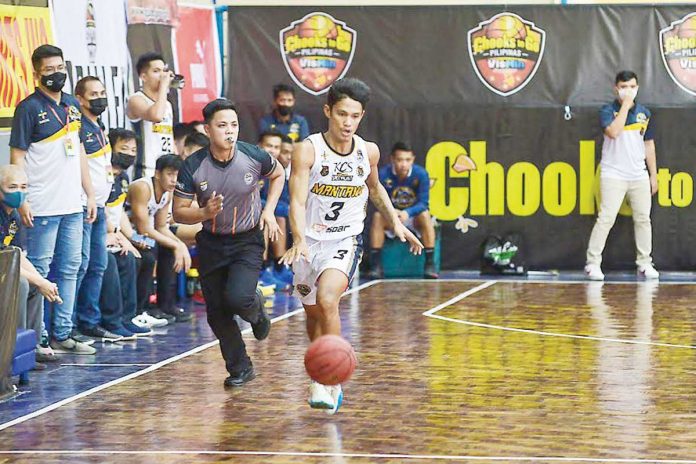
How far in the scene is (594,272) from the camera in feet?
53.9

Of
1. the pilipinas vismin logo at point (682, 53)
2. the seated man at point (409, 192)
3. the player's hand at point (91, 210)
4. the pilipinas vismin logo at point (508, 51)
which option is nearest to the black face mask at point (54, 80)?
the player's hand at point (91, 210)

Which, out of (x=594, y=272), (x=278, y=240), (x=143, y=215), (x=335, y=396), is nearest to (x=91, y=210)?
(x=143, y=215)

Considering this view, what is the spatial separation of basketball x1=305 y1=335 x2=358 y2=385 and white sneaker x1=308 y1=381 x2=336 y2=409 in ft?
0.84

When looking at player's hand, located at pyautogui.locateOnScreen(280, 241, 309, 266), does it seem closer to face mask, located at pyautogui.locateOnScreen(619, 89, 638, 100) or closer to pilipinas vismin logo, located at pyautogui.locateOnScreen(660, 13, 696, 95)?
face mask, located at pyautogui.locateOnScreen(619, 89, 638, 100)

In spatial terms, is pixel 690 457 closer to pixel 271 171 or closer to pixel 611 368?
pixel 611 368

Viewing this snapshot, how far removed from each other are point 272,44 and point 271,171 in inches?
337

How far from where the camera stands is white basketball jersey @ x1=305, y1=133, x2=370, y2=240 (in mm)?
8352

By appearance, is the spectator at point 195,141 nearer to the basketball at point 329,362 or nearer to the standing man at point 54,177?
the standing man at point 54,177

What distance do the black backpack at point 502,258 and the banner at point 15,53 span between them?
292 inches

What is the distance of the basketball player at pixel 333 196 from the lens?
26.8ft

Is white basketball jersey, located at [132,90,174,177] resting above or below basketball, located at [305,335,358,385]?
above

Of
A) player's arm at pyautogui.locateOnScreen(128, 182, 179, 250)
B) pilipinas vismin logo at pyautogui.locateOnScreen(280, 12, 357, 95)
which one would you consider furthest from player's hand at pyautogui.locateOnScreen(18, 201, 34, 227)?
pilipinas vismin logo at pyautogui.locateOnScreen(280, 12, 357, 95)

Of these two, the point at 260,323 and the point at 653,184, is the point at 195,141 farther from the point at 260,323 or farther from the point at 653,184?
the point at 653,184

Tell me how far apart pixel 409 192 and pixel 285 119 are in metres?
1.80
